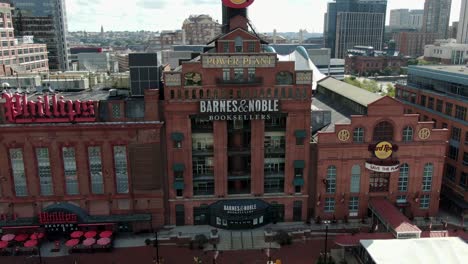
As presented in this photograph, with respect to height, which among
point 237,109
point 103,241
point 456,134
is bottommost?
point 103,241

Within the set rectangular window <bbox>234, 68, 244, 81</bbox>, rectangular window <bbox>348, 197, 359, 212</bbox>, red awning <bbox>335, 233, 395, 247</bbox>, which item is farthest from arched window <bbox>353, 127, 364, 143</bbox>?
rectangular window <bbox>234, 68, 244, 81</bbox>

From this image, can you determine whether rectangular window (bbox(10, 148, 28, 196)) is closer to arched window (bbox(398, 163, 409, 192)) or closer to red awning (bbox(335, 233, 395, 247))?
red awning (bbox(335, 233, 395, 247))

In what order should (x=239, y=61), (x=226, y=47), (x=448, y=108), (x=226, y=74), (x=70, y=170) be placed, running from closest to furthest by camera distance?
(x=239, y=61) → (x=226, y=74) → (x=70, y=170) → (x=226, y=47) → (x=448, y=108)

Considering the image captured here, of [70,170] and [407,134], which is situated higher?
[407,134]

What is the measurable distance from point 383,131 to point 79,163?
4673 cm

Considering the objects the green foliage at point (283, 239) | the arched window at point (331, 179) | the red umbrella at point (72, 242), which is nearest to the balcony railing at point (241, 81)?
the arched window at point (331, 179)

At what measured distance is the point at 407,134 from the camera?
62906 millimetres

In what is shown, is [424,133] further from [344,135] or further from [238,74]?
[238,74]

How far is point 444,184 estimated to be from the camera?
2945 inches

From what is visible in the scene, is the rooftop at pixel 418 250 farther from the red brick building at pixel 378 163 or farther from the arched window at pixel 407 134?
the arched window at pixel 407 134

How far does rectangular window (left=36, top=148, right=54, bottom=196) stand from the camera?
59750mm

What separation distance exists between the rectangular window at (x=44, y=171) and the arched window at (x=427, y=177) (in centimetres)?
5860

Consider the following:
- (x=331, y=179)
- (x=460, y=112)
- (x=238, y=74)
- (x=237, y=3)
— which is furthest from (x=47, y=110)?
(x=460, y=112)

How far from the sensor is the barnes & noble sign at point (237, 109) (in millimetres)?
59688
